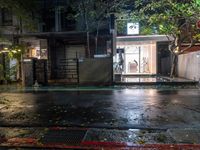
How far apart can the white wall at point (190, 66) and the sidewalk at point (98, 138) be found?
1121 centimetres

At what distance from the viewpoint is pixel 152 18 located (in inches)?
725

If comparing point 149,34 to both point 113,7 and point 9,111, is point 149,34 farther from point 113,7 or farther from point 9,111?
point 9,111

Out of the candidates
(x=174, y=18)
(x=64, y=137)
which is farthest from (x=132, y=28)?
(x=64, y=137)

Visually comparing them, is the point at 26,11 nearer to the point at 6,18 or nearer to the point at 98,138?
the point at 6,18

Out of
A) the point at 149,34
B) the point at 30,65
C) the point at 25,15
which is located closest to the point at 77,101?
the point at 30,65

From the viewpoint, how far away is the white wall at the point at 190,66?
17062 millimetres

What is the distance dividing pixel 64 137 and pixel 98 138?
0.76 metres

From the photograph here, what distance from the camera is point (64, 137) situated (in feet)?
20.8

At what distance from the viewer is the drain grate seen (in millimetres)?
5996

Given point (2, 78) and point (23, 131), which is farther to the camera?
point (2, 78)

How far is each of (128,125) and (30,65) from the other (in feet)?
38.4

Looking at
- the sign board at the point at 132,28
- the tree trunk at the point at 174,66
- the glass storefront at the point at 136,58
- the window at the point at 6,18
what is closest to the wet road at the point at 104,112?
the tree trunk at the point at 174,66

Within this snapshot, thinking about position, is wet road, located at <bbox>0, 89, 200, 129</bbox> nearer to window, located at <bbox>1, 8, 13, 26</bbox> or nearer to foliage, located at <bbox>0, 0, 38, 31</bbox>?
foliage, located at <bbox>0, 0, 38, 31</bbox>

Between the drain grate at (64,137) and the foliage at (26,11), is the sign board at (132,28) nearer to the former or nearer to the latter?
the foliage at (26,11)
